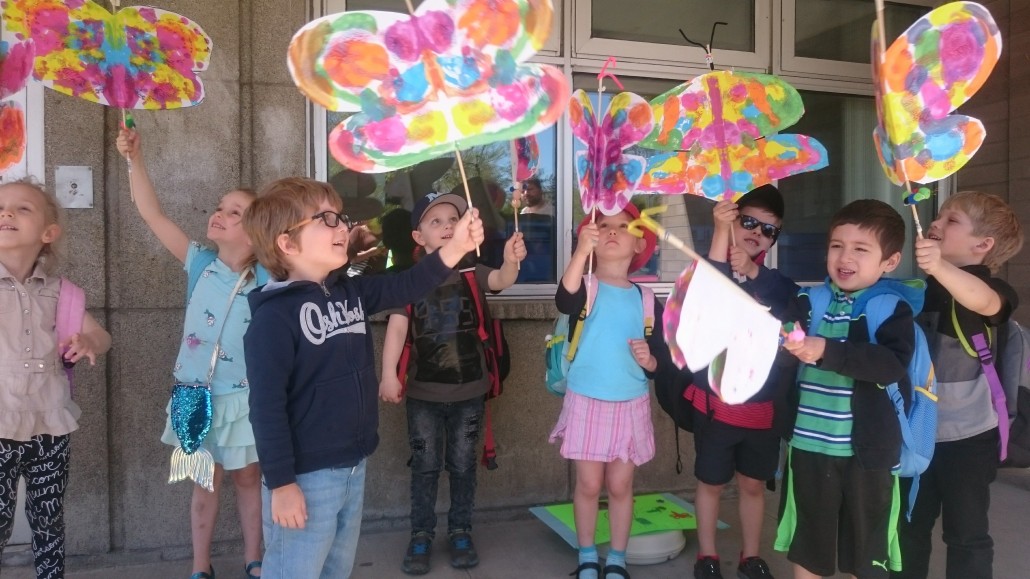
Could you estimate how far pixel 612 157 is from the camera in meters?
2.71

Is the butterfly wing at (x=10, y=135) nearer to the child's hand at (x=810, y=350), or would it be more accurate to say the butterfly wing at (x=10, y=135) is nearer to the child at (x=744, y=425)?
the child at (x=744, y=425)

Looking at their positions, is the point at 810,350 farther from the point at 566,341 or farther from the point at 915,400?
the point at 566,341

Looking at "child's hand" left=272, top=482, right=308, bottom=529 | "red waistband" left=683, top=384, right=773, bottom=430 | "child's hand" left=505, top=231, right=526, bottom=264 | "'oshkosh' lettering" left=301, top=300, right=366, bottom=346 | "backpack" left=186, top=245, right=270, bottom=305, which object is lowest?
"child's hand" left=272, top=482, right=308, bottom=529

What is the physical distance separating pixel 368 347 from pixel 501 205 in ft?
5.99

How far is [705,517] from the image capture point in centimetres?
308

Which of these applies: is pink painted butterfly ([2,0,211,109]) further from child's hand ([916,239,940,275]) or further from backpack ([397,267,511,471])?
child's hand ([916,239,940,275])

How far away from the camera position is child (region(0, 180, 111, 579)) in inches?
97.1

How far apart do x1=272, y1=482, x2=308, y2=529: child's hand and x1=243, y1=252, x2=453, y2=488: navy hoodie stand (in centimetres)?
2

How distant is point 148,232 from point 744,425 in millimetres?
2727

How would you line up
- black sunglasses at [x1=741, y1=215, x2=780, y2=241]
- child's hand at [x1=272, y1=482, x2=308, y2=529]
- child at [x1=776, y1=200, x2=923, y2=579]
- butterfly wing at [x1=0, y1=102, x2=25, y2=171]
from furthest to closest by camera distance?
black sunglasses at [x1=741, y1=215, x2=780, y2=241]
butterfly wing at [x1=0, y1=102, x2=25, y2=171]
child at [x1=776, y1=200, x2=923, y2=579]
child's hand at [x1=272, y1=482, x2=308, y2=529]

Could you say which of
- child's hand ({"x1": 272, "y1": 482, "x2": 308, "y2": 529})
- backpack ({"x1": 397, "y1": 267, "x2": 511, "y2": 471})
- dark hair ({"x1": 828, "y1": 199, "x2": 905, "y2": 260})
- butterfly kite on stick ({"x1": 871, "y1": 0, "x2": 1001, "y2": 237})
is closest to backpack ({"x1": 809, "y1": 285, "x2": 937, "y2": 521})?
dark hair ({"x1": 828, "y1": 199, "x2": 905, "y2": 260})

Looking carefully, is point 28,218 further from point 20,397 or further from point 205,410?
point 205,410

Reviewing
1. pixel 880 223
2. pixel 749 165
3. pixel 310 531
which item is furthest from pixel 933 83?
pixel 310 531

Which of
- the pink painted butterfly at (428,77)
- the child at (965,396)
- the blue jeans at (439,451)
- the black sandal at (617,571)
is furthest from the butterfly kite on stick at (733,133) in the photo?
the black sandal at (617,571)
